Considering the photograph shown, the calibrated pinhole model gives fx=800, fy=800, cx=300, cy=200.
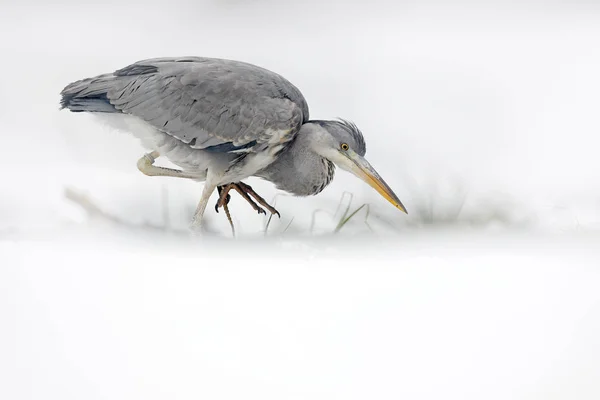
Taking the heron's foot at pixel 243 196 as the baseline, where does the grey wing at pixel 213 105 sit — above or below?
above

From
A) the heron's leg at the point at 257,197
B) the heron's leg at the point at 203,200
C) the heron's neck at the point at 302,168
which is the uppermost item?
the heron's neck at the point at 302,168

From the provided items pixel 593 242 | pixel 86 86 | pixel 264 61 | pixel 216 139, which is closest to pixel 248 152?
pixel 216 139

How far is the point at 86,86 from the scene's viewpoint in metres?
1.46

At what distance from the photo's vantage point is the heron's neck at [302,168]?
4.78ft

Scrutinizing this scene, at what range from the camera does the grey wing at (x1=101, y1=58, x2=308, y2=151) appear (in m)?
1.38

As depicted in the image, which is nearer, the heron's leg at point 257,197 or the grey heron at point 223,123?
the grey heron at point 223,123

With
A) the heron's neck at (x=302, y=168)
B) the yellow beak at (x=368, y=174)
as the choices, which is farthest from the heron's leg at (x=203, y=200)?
the yellow beak at (x=368, y=174)

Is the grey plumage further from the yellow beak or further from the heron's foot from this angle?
the heron's foot

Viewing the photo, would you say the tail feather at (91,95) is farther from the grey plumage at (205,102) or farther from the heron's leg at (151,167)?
the heron's leg at (151,167)

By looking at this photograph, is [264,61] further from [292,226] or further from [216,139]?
[216,139]

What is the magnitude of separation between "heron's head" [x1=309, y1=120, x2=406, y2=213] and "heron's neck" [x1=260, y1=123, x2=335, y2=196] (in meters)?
0.01

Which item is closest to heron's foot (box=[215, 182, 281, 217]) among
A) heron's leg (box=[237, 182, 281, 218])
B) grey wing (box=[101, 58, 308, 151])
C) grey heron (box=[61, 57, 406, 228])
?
heron's leg (box=[237, 182, 281, 218])

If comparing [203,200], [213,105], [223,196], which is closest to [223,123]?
[213,105]

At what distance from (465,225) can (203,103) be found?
21.2 inches
